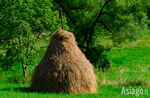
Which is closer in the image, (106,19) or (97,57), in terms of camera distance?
(106,19)

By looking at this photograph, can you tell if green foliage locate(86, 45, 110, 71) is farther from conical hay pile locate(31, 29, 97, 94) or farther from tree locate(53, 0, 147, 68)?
conical hay pile locate(31, 29, 97, 94)

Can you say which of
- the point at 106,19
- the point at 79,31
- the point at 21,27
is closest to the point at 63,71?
the point at 21,27

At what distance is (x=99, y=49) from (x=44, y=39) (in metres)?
6.32

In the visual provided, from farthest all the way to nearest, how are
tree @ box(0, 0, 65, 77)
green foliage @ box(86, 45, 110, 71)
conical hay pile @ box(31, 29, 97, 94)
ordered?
green foliage @ box(86, 45, 110, 71)
tree @ box(0, 0, 65, 77)
conical hay pile @ box(31, 29, 97, 94)

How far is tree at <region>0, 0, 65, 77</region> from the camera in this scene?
13844 millimetres

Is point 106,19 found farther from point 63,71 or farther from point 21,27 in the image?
point 63,71

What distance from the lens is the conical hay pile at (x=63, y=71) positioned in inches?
374

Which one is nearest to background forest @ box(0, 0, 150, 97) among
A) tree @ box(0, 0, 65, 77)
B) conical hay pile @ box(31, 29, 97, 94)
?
tree @ box(0, 0, 65, 77)

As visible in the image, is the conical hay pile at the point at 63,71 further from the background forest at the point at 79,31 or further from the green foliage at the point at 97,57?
the green foliage at the point at 97,57

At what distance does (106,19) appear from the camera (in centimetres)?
1995

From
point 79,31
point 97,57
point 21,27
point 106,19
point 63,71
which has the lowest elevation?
point 97,57

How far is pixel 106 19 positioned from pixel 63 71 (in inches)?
456

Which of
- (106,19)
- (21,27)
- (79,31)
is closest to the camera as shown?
(21,27)

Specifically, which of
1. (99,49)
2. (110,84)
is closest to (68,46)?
(110,84)
